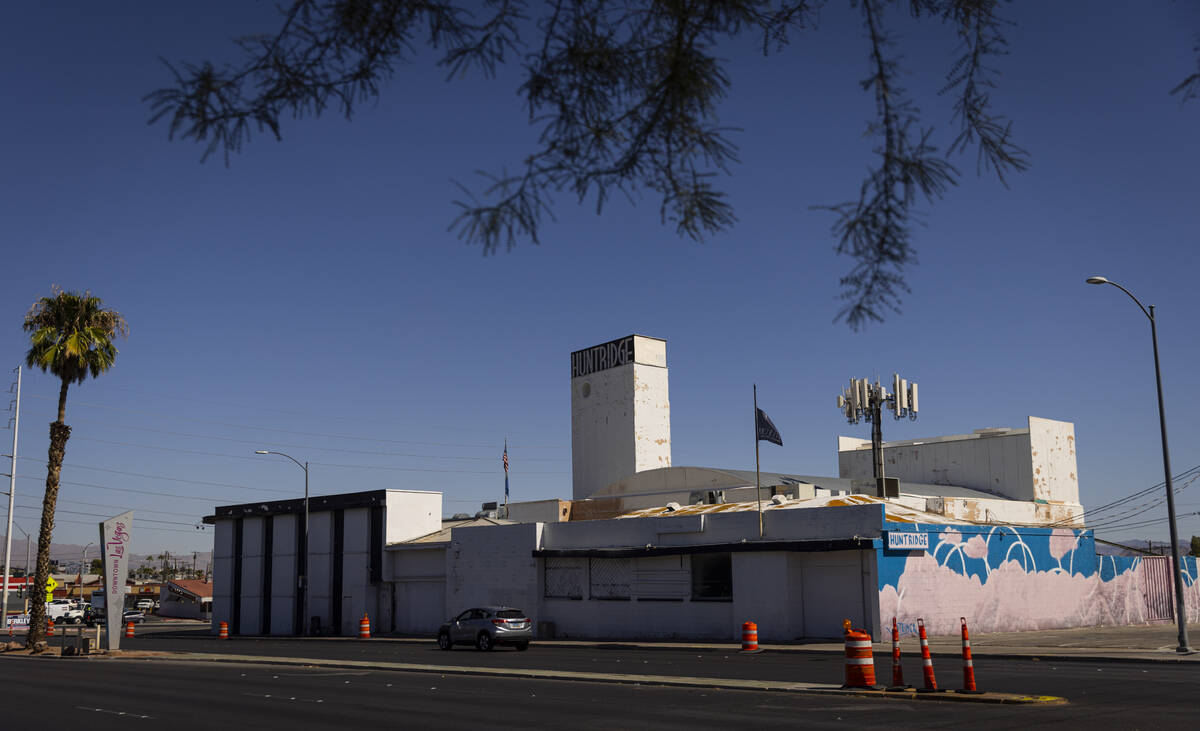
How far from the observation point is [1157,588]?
153 ft

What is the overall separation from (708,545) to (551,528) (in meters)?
8.55

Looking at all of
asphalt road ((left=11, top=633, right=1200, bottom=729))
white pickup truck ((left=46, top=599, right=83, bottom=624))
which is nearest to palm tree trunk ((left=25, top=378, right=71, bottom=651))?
asphalt road ((left=11, top=633, right=1200, bottom=729))

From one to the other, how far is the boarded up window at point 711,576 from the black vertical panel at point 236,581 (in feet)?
106

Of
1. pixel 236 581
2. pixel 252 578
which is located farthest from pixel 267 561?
pixel 236 581

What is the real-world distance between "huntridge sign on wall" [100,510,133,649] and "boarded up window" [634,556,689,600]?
18.3m

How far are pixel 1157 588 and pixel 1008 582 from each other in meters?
14.4

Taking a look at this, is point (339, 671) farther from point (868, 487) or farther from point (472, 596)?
point (868, 487)

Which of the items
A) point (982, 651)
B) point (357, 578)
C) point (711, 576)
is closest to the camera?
point (982, 651)

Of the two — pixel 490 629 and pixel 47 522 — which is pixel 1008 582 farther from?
pixel 47 522

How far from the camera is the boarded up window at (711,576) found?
3709 cm

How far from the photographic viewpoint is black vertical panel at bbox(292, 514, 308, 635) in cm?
5434

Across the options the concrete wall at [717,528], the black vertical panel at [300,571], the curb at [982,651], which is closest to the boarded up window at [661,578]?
the concrete wall at [717,528]

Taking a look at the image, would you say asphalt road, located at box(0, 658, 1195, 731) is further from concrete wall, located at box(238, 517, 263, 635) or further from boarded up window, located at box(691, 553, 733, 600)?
concrete wall, located at box(238, 517, 263, 635)

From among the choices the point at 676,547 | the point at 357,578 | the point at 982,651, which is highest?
the point at 676,547
